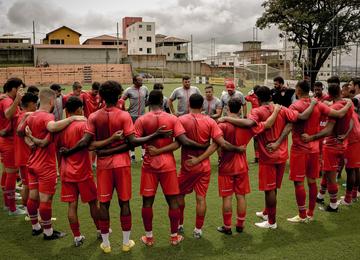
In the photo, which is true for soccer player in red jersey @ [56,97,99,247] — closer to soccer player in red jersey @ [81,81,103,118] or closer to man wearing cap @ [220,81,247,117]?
soccer player in red jersey @ [81,81,103,118]

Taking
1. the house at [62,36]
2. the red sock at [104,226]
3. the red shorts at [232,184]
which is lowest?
the red sock at [104,226]

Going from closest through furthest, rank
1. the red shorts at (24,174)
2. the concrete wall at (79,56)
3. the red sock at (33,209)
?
the red sock at (33,209) → the red shorts at (24,174) → the concrete wall at (79,56)

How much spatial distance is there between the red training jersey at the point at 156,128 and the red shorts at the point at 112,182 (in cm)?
37

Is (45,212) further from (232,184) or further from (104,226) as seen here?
(232,184)

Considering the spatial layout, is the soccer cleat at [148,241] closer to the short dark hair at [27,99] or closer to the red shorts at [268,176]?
the red shorts at [268,176]

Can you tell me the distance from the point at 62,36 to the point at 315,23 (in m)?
54.7

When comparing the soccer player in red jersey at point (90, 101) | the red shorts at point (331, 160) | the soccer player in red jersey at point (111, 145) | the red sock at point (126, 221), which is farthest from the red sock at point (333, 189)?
the soccer player in red jersey at point (90, 101)

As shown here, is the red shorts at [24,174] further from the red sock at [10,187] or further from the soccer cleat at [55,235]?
the soccer cleat at [55,235]

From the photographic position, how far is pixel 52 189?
18.6ft

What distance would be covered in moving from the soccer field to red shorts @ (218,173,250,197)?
713 mm

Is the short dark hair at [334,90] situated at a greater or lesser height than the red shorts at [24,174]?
greater

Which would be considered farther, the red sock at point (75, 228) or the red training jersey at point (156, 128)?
the red sock at point (75, 228)

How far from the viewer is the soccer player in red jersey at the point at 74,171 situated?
5359 mm

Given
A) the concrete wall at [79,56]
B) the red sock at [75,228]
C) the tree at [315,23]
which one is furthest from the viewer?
the concrete wall at [79,56]
